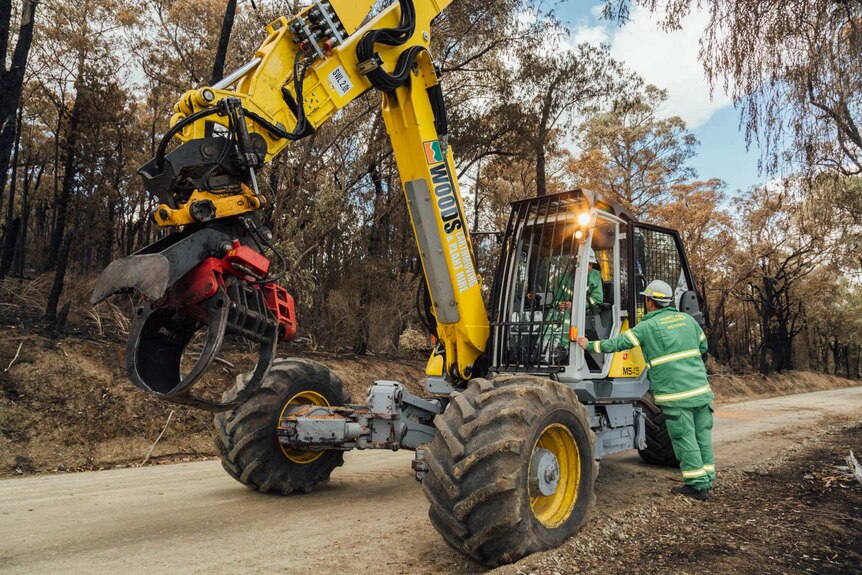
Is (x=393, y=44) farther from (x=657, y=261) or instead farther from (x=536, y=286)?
(x=657, y=261)

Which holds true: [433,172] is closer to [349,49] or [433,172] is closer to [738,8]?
[349,49]

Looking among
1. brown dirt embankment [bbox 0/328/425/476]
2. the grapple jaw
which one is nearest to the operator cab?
the grapple jaw

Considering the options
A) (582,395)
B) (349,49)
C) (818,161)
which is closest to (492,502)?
(582,395)

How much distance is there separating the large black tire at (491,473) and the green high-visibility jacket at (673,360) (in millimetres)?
1939

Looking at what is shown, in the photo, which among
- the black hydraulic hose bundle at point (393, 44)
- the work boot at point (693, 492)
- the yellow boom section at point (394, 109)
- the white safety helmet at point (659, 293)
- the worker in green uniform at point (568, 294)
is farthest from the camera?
the white safety helmet at point (659, 293)

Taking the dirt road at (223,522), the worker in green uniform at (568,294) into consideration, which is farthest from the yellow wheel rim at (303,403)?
the worker in green uniform at (568,294)

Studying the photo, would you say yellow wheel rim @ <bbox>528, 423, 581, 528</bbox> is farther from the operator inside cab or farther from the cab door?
the cab door

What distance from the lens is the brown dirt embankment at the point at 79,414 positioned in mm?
7535

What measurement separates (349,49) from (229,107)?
1264 millimetres

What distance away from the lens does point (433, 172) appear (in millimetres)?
5418

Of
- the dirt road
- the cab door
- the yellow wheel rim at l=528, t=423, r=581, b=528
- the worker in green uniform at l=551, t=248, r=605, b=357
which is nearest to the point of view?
the dirt road

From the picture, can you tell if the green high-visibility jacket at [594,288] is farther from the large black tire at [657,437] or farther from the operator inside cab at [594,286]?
the large black tire at [657,437]

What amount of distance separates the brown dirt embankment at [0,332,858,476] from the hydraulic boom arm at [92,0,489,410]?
466 cm

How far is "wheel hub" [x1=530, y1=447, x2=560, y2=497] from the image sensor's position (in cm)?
395
